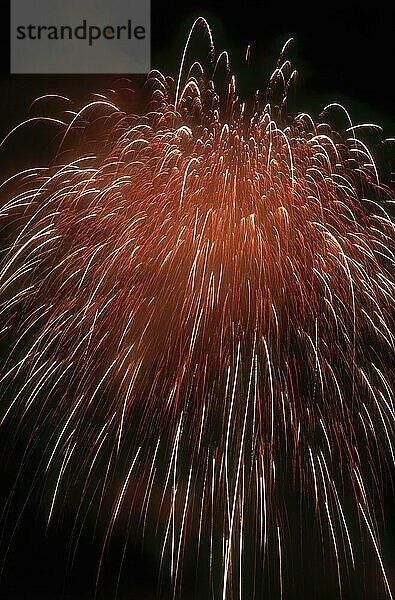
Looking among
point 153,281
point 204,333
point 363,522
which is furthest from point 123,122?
point 363,522

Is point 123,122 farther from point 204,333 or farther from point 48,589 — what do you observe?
point 48,589

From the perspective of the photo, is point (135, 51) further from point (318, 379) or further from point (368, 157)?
point (318, 379)

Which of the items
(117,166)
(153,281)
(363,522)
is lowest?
(363,522)

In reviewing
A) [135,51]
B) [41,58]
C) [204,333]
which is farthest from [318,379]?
[41,58]

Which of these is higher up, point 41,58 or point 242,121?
point 41,58

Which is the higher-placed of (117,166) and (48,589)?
(117,166)

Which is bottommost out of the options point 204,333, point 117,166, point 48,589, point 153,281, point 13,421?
point 48,589
